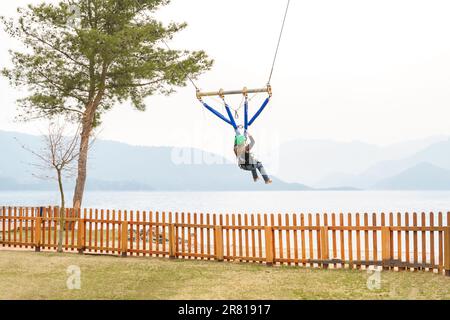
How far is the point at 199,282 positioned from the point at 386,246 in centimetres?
464

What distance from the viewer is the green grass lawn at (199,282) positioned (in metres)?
10.8

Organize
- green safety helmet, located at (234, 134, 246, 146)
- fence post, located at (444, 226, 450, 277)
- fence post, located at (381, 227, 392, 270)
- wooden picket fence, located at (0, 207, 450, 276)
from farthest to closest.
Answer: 1. fence post, located at (381, 227, 392, 270)
2. wooden picket fence, located at (0, 207, 450, 276)
3. fence post, located at (444, 226, 450, 277)
4. green safety helmet, located at (234, 134, 246, 146)

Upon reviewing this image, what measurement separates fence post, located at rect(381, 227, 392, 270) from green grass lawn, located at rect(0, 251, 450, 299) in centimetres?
28

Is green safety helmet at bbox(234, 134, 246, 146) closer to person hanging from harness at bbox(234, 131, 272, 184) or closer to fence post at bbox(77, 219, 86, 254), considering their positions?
person hanging from harness at bbox(234, 131, 272, 184)

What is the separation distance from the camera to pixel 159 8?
2894 centimetres

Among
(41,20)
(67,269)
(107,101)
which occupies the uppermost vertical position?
(41,20)

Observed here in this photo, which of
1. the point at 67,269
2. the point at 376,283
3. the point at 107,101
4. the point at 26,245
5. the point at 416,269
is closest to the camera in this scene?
the point at 376,283

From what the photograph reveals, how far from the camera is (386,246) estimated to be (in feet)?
43.7

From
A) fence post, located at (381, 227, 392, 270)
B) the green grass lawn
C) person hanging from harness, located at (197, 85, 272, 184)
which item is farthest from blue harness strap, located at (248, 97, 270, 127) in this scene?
fence post, located at (381, 227, 392, 270)

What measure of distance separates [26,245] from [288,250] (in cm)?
937

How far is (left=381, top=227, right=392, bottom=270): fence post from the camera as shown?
43.4 feet
